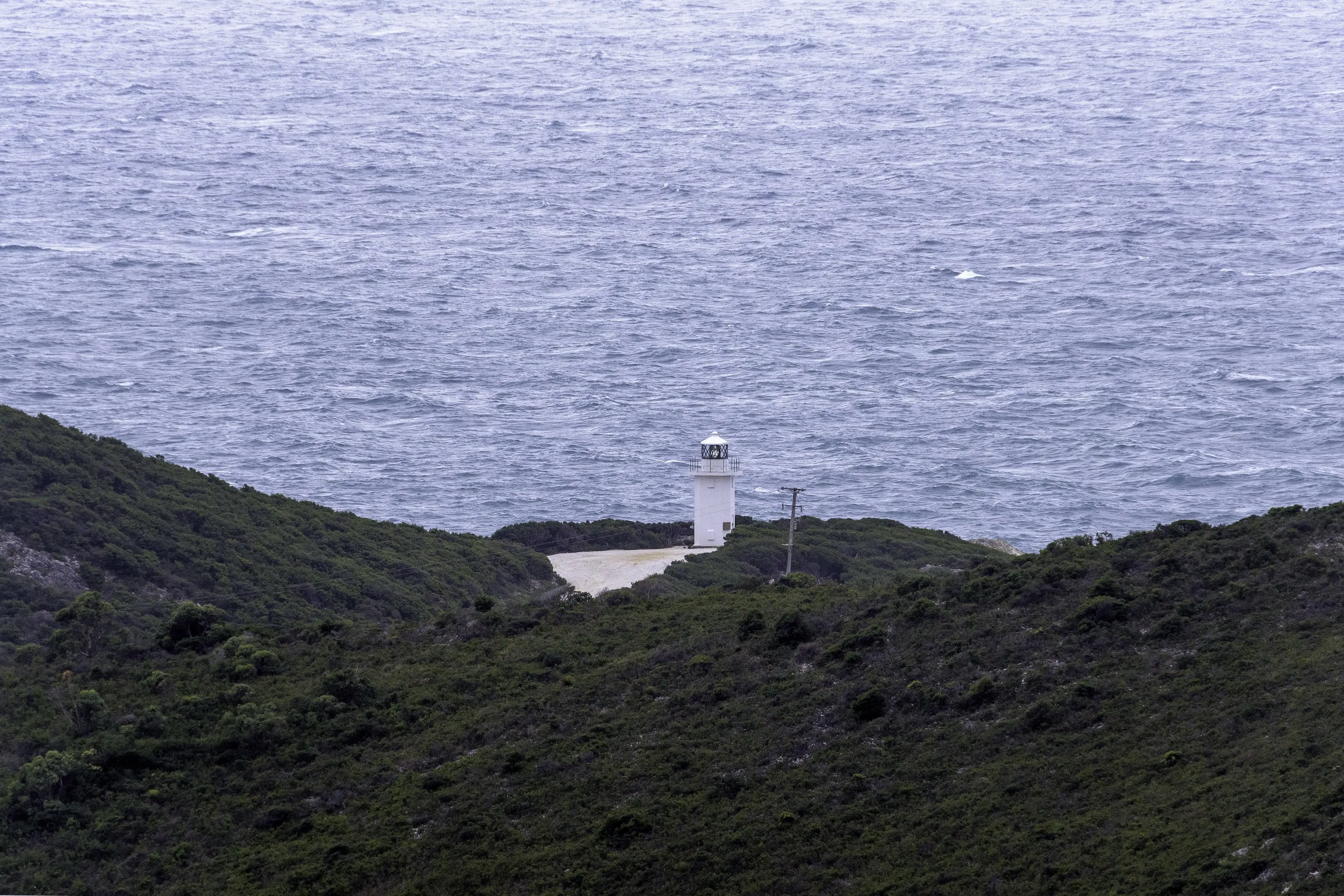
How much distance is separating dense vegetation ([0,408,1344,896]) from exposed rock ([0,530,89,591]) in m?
6.98

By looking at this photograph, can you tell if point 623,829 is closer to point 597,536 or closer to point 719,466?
point 719,466

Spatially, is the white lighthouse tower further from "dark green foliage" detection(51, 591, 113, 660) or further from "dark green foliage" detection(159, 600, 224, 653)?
"dark green foliage" detection(51, 591, 113, 660)

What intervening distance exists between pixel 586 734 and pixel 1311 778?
43.6ft

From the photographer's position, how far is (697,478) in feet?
201

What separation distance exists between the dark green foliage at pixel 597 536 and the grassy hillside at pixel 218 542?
4323 millimetres

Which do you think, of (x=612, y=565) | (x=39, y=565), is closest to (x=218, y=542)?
(x=39, y=565)

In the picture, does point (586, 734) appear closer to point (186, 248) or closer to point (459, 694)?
point (459, 694)

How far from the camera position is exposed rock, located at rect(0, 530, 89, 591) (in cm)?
4622

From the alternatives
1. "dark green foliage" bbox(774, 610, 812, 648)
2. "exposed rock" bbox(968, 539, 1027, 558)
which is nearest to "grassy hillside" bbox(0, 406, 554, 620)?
"exposed rock" bbox(968, 539, 1027, 558)

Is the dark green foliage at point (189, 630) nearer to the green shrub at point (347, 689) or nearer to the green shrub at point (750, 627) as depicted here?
the green shrub at point (347, 689)

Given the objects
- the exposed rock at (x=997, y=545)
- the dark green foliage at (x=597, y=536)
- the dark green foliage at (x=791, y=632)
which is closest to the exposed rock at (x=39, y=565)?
the dark green foliage at (x=791, y=632)

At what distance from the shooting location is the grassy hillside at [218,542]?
48969mm

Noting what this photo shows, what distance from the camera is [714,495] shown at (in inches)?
2436

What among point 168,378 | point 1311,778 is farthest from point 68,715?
point 168,378
